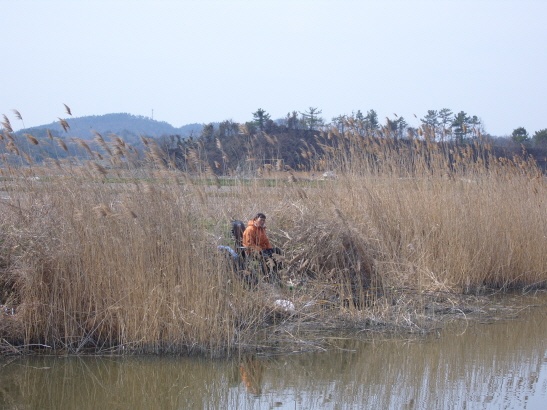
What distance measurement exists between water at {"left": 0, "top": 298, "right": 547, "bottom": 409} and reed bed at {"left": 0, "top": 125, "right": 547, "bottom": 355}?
0.32m

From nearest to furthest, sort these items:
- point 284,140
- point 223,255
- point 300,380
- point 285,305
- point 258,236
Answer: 1. point 300,380
2. point 223,255
3. point 285,305
4. point 258,236
5. point 284,140

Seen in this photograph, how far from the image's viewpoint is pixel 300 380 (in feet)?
23.0

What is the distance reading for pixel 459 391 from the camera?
22.2 feet

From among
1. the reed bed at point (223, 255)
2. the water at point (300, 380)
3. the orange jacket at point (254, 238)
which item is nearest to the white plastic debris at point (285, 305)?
the reed bed at point (223, 255)

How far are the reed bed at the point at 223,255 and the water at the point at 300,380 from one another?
32cm

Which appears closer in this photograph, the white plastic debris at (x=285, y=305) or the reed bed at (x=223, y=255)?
the reed bed at (x=223, y=255)

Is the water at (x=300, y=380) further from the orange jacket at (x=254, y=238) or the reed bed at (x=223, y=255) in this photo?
the orange jacket at (x=254, y=238)

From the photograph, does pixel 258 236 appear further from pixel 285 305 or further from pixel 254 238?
pixel 285 305

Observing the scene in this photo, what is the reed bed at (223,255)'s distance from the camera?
7457mm

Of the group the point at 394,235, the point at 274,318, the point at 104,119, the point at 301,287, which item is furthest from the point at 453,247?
the point at 104,119

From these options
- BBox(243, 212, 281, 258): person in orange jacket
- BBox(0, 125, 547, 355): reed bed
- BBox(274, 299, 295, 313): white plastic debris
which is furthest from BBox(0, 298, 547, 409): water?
BBox(243, 212, 281, 258): person in orange jacket

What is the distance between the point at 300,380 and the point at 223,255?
1.68m

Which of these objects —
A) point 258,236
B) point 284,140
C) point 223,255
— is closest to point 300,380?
point 223,255

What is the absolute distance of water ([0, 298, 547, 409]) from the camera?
6469 millimetres
